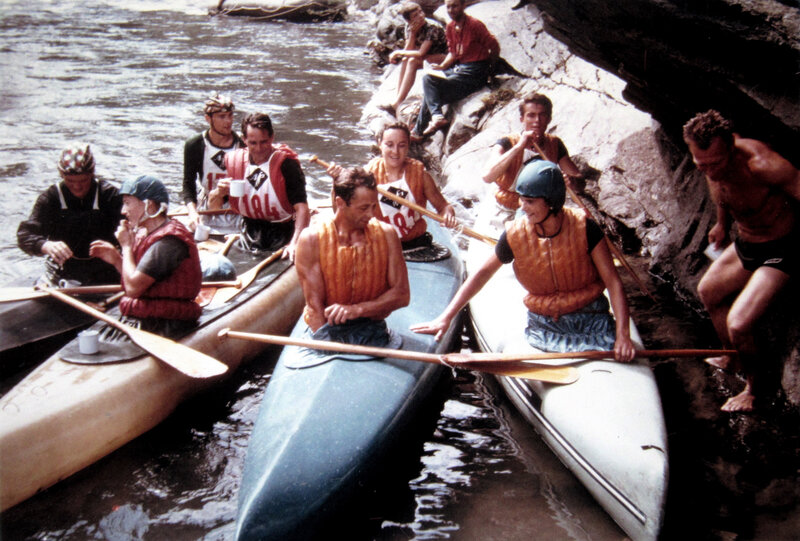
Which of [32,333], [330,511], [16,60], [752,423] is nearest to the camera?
[330,511]

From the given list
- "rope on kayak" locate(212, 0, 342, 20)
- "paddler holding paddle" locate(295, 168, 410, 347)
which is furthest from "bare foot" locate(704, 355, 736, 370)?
"rope on kayak" locate(212, 0, 342, 20)

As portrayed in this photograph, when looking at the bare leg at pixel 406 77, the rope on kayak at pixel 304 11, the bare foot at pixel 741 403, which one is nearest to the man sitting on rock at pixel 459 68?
the bare leg at pixel 406 77

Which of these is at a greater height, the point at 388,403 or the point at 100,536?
the point at 388,403

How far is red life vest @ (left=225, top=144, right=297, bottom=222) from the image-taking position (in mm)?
5125

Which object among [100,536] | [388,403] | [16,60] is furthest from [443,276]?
[16,60]

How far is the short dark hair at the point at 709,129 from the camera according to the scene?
3520 mm

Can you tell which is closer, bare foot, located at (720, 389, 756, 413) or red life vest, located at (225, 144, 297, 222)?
bare foot, located at (720, 389, 756, 413)

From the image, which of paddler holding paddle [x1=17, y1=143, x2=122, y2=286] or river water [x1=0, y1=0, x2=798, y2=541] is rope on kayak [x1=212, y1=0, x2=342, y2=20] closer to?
river water [x1=0, y1=0, x2=798, y2=541]

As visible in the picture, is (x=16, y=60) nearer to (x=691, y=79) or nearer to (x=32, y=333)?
(x=32, y=333)

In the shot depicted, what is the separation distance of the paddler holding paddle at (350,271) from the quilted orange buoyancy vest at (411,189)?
1.15 m

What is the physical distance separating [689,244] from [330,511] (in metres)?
3.68

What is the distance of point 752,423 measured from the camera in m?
3.89

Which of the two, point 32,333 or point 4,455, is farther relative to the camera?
point 32,333

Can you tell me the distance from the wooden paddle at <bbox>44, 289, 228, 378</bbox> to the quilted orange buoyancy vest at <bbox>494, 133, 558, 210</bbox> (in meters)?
2.42
